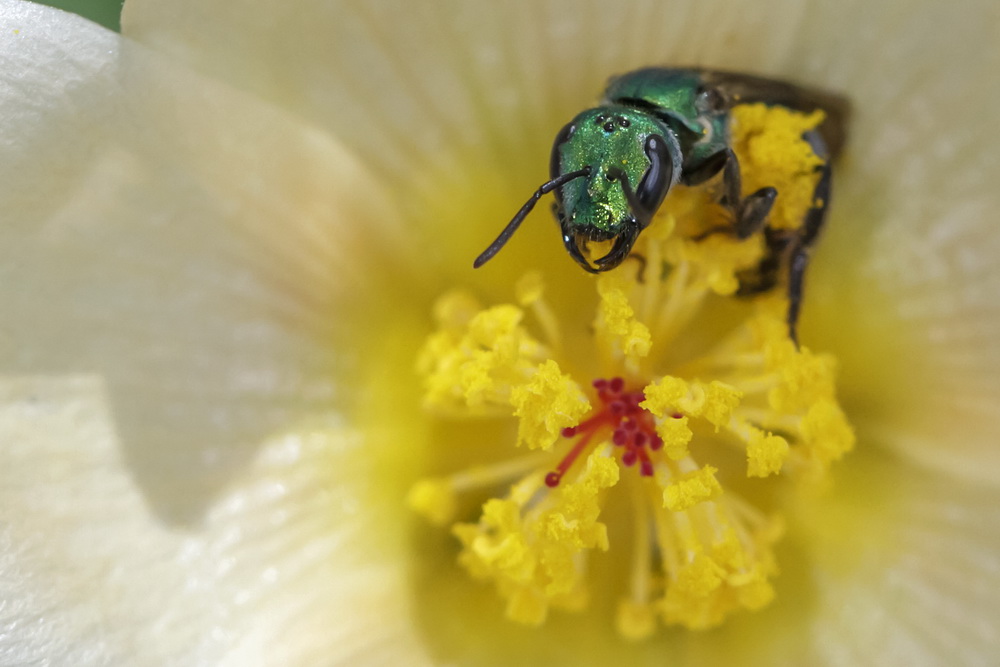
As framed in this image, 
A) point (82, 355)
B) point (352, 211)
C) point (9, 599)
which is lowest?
point (9, 599)

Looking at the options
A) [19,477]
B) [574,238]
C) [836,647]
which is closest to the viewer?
[574,238]

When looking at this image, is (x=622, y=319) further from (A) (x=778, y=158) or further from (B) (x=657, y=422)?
(A) (x=778, y=158)

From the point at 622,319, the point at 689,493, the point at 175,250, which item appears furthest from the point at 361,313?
the point at 689,493

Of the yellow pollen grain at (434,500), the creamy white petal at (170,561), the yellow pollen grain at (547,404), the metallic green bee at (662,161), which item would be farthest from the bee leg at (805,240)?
the creamy white petal at (170,561)

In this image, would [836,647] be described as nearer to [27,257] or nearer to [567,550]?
[567,550]

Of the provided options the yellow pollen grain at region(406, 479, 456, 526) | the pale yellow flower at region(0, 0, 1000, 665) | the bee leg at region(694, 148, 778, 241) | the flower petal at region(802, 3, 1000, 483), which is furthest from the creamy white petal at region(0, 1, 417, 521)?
the flower petal at region(802, 3, 1000, 483)

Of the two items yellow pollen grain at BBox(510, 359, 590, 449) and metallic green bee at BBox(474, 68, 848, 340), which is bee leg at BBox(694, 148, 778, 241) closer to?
metallic green bee at BBox(474, 68, 848, 340)

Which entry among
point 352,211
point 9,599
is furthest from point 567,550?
point 9,599

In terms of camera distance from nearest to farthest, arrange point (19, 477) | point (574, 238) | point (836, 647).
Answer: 1. point (574, 238)
2. point (19, 477)
3. point (836, 647)
